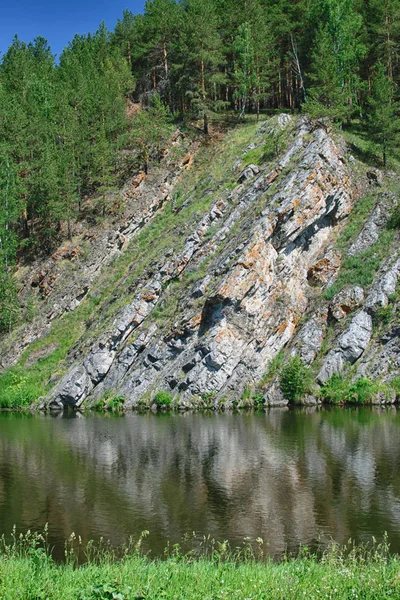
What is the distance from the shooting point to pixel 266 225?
163ft

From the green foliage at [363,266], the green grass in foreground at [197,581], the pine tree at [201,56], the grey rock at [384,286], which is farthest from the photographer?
the pine tree at [201,56]

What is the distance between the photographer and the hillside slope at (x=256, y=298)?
45.3 metres

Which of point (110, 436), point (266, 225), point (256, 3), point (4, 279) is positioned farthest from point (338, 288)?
point (256, 3)

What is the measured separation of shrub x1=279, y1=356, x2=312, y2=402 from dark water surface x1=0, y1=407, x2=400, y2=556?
6.76m

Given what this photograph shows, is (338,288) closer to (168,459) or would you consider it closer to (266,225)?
(266,225)

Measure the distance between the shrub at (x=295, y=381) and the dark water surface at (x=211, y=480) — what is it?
22.2 ft

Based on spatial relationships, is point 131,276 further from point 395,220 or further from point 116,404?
point 395,220

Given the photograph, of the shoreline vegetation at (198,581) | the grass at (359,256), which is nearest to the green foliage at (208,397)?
the grass at (359,256)

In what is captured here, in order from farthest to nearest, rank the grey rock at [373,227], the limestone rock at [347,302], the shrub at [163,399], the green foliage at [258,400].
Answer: the grey rock at [373,227]
the limestone rock at [347,302]
the shrub at [163,399]
the green foliage at [258,400]

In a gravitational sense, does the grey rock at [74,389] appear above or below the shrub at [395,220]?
below

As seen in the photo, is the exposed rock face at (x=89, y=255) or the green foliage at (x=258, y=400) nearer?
the green foliage at (x=258, y=400)

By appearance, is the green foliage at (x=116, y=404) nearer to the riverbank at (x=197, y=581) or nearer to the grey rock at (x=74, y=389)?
the grey rock at (x=74, y=389)

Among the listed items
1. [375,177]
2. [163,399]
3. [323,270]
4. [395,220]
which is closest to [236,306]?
[163,399]

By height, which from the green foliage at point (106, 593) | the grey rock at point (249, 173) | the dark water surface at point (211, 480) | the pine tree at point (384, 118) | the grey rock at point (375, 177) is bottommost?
the dark water surface at point (211, 480)
